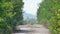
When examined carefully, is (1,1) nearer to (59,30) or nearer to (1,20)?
(1,20)

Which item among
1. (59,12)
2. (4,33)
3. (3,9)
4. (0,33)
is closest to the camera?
(59,12)

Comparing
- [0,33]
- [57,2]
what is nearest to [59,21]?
[57,2]

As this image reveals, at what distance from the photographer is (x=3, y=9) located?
25.0 m

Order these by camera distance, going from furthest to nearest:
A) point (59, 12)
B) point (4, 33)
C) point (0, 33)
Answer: point (4, 33), point (0, 33), point (59, 12)

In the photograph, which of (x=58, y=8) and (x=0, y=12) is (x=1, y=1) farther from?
(x=58, y=8)

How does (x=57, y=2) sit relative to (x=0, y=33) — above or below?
above

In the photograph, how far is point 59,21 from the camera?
23953mm

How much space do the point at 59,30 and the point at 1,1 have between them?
5054 mm

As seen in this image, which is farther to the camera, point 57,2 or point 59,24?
point 57,2

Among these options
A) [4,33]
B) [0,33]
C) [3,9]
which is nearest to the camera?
[3,9]

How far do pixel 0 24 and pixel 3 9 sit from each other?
150 centimetres

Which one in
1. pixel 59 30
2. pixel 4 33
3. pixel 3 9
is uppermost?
pixel 3 9

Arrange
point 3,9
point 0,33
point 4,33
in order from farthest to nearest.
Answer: point 4,33 → point 0,33 → point 3,9

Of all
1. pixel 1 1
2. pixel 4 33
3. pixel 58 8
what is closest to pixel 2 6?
pixel 1 1
